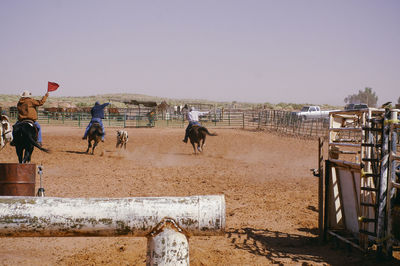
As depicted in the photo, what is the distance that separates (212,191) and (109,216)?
725 centimetres

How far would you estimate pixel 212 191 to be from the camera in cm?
921

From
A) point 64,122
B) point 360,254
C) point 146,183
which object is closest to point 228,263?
point 360,254

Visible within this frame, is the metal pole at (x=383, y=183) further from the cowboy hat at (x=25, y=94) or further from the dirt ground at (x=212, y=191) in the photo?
the cowboy hat at (x=25, y=94)

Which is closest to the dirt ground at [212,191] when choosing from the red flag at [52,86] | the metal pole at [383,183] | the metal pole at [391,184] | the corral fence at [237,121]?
the metal pole at [391,184]

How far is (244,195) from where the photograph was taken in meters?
8.82

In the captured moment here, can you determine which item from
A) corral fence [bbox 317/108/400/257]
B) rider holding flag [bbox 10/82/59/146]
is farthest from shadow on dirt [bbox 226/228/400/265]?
rider holding flag [bbox 10/82/59/146]

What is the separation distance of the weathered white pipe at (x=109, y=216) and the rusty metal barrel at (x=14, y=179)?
4.63m

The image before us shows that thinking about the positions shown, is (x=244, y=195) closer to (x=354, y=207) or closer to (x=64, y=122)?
(x=354, y=207)

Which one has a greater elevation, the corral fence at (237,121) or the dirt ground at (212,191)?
the corral fence at (237,121)

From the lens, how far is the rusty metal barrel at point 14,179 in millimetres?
6234

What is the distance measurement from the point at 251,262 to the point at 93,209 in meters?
3.21

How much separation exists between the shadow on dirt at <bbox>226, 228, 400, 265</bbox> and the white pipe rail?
10.1ft

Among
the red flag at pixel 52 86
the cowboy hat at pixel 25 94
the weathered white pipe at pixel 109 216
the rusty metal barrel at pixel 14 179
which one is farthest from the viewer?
the cowboy hat at pixel 25 94

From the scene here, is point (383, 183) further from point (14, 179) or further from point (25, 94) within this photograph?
point (25, 94)
